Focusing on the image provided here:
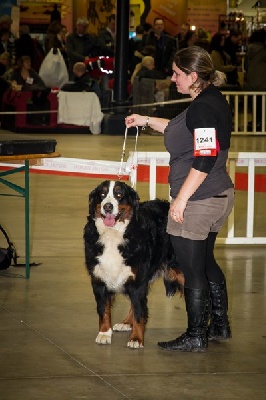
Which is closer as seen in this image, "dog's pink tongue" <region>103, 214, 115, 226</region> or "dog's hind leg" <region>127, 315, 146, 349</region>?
"dog's pink tongue" <region>103, 214, 115, 226</region>

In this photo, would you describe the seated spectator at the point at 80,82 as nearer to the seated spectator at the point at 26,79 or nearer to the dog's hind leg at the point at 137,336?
the seated spectator at the point at 26,79

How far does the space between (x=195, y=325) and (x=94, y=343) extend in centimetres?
66

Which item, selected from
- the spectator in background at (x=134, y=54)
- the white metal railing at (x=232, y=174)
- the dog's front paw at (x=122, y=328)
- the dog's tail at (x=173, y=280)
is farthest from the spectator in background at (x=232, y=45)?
the dog's front paw at (x=122, y=328)

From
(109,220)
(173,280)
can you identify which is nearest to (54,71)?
(173,280)

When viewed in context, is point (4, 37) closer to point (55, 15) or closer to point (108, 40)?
point (108, 40)

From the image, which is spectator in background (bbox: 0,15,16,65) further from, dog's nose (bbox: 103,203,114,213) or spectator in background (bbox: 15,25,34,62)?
dog's nose (bbox: 103,203,114,213)

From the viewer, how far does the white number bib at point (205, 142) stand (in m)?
5.68

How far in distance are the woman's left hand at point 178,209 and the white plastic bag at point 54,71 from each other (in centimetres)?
1488

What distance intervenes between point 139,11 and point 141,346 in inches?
886

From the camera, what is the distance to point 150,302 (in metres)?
7.49

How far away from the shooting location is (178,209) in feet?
18.9

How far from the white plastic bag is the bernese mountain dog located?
563 inches

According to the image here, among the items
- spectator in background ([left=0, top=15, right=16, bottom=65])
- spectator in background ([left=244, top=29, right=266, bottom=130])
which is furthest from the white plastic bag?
spectator in background ([left=244, top=29, right=266, bottom=130])

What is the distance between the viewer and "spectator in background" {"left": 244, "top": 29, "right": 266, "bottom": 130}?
20.4m
